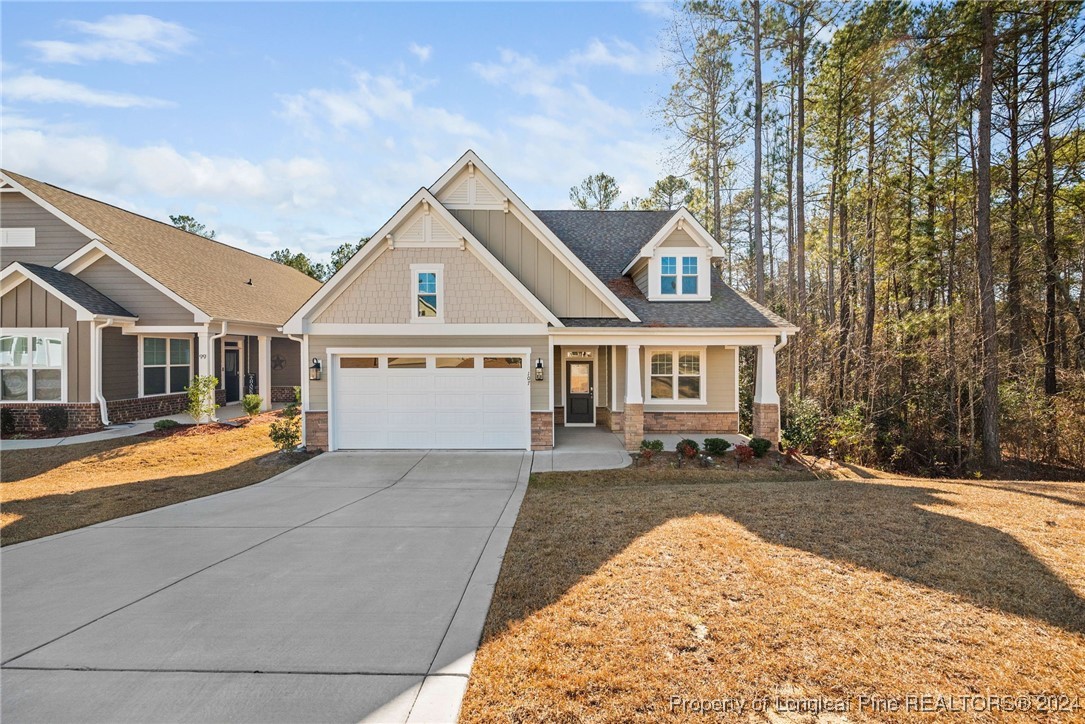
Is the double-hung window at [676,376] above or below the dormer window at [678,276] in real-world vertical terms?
below

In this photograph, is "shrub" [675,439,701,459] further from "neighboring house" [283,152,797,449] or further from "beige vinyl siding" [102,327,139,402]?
"beige vinyl siding" [102,327,139,402]

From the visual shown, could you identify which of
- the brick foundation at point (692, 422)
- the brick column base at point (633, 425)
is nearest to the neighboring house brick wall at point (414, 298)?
the brick column base at point (633, 425)

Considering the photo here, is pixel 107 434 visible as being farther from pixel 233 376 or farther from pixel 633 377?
pixel 633 377

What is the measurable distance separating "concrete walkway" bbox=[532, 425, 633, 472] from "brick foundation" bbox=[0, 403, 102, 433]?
43.3 feet

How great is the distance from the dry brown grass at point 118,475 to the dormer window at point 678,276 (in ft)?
33.6

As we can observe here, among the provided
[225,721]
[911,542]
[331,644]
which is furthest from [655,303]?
[225,721]

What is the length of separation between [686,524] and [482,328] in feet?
21.8

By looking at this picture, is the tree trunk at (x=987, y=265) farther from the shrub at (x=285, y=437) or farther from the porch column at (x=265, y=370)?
the porch column at (x=265, y=370)

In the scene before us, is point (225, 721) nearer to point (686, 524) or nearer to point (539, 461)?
point (686, 524)

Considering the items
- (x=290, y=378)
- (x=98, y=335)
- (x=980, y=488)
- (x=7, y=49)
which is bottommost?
(x=980, y=488)

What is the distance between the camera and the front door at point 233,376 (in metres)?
18.8

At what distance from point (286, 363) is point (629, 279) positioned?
15.6 meters

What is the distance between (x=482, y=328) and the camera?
36.8 feet

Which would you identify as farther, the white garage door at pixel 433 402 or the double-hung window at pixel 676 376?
the double-hung window at pixel 676 376
